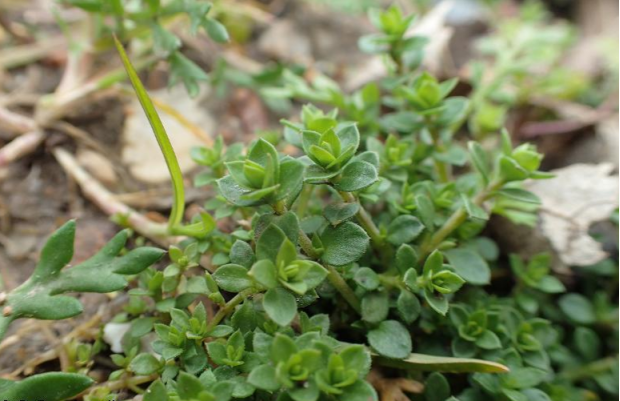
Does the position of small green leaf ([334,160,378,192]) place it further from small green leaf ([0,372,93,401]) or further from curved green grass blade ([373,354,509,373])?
small green leaf ([0,372,93,401])

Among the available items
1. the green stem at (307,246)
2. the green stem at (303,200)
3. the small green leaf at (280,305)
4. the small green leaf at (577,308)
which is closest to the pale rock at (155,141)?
the green stem at (303,200)

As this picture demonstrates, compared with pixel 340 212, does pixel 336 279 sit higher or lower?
lower

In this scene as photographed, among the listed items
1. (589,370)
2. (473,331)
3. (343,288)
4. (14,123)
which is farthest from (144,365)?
(589,370)

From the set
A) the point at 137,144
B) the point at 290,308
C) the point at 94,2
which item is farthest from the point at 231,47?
the point at 290,308

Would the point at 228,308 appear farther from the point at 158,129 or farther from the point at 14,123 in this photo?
the point at 14,123

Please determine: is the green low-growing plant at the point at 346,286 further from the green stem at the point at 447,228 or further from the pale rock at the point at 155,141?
the pale rock at the point at 155,141

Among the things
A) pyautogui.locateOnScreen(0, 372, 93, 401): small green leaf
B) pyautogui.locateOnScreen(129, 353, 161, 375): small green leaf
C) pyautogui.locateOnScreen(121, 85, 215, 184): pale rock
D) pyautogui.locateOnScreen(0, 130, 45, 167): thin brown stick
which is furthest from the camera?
pyautogui.locateOnScreen(121, 85, 215, 184): pale rock

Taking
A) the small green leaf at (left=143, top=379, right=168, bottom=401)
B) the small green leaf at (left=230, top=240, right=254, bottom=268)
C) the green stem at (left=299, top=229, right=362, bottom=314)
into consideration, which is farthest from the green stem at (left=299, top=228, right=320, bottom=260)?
the small green leaf at (left=143, top=379, right=168, bottom=401)

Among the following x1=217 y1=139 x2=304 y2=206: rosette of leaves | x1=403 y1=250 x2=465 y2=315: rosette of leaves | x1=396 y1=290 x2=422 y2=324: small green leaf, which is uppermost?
x1=217 y1=139 x2=304 y2=206: rosette of leaves
